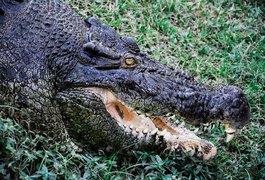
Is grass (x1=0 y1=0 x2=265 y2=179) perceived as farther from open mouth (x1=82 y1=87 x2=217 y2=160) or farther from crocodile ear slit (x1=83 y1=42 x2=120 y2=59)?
crocodile ear slit (x1=83 y1=42 x2=120 y2=59)

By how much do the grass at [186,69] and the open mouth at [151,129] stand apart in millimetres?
101

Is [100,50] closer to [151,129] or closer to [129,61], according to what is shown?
[129,61]

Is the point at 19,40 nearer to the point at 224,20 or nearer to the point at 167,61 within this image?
the point at 167,61

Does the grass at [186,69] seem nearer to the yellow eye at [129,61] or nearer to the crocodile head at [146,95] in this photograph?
the crocodile head at [146,95]

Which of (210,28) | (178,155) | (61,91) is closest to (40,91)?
(61,91)

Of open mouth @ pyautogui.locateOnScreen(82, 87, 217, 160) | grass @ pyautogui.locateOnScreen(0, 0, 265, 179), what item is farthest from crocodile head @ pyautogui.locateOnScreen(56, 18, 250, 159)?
grass @ pyautogui.locateOnScreen(0, 0, 265, 179)

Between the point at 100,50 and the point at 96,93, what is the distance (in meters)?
0.37

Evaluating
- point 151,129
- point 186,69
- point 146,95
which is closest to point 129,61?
point 146,95

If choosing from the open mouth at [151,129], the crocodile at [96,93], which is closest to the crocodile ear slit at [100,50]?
the crocodile at [96,93]

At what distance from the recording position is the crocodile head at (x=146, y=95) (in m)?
4.00

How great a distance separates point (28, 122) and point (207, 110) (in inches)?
56.5

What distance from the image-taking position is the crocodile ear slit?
427cm

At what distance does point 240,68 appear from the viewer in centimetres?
615

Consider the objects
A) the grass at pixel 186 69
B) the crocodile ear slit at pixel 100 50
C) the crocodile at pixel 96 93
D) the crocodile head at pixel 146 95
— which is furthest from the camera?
the crocodile ear slit at pixel 100 50
